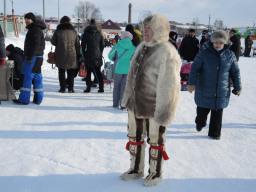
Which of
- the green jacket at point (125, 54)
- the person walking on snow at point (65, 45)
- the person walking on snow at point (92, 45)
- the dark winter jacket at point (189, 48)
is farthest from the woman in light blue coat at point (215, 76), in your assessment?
the dark winter jacket at point (189, 48)

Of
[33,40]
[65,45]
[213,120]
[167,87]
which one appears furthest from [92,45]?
[167,87]

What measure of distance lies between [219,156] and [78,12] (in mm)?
75914

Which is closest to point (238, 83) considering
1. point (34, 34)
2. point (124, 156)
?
point (124, 156)

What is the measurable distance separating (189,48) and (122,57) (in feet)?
13.0

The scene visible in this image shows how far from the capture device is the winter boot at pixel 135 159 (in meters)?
2.82

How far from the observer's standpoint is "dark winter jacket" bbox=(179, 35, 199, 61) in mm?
8823

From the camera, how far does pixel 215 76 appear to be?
4074 mm

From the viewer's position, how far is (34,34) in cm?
540

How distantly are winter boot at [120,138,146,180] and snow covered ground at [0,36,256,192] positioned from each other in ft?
0.24

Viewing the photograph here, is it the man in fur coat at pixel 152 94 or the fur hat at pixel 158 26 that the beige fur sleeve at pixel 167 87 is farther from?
the fur hat at pixel 158 26

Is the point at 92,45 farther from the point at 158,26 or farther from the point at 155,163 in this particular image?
the point at 155,163

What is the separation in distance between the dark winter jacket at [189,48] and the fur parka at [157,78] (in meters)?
6.42

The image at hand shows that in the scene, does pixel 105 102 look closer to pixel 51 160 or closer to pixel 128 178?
pixel 51 160

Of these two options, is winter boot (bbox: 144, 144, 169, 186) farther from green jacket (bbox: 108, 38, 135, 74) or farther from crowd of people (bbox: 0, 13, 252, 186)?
green jacket (bbox: 108, 38, 135, 74)
